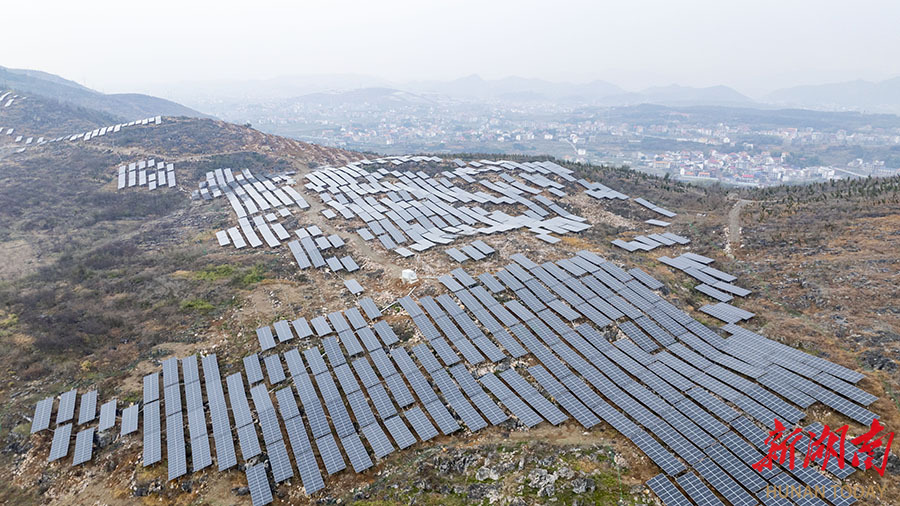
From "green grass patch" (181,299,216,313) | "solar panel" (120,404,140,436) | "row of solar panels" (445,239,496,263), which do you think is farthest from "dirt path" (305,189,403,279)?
"solar panel" (120,404,140,436)

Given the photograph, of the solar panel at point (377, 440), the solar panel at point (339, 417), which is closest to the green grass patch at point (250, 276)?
the solar panel at point (339, 417)

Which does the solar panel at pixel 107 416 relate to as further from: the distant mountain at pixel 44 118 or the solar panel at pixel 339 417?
the distant mountain at pixel 44 118

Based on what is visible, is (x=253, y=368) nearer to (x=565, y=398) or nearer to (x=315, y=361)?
(x=315, y=361)

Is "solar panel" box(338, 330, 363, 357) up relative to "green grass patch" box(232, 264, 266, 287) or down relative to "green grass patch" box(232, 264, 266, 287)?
down

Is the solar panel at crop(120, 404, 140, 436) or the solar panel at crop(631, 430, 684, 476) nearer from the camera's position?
the solar panel at crop(631, 430, 684, 476)

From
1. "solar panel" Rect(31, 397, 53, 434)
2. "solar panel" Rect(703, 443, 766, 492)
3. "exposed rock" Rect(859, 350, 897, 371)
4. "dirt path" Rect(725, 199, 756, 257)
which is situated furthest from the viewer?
"dirt path" Rect(725, 199, 756, 257)

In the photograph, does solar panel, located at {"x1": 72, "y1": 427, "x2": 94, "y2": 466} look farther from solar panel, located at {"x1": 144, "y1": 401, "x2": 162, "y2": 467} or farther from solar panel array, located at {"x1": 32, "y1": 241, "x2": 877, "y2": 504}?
solar panel, located at {"x1": 144, "y1": 401, "x2": 162, "y2": 467}

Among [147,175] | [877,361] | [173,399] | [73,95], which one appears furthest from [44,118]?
[877,361]
